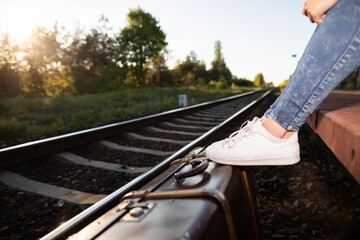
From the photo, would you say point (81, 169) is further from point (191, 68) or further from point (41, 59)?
point (191, 68)

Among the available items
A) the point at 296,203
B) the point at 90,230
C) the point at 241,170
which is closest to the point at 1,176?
the point at 90,230

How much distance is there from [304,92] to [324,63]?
0.16 metres

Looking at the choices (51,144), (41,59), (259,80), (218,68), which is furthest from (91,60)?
(259,80)

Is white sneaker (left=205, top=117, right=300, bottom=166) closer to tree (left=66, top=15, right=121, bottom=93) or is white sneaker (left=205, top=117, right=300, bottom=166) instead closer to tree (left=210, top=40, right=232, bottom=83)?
tree (left=66, top=15, right=121, bottom=93)

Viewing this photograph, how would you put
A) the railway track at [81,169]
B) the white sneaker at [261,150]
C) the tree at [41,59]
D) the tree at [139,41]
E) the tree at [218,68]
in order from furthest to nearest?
1. the tree at [218,68]
2. the tree at [139,41]
3. the tree at [41,59]
4. the railway track at [81,169]
5. the white sneaker at [261,150]

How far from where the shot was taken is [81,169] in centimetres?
262

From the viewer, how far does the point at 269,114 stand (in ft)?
4.24

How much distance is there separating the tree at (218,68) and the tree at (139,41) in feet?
99.7

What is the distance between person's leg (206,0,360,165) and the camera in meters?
0.98

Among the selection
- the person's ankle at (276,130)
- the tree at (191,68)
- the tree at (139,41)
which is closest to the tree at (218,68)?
the tree at (191,68)

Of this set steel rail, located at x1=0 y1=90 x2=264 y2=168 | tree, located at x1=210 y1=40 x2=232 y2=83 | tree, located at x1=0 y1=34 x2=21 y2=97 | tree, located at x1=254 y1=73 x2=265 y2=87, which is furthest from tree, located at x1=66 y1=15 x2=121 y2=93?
tree, located at x1=254 y1=73 x2=265 y2=87

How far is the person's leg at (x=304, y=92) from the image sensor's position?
98 cm

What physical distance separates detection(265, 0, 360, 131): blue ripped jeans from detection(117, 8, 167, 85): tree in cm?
3480

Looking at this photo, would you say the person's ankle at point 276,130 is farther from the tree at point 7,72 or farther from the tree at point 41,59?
the tree at point 41,59
